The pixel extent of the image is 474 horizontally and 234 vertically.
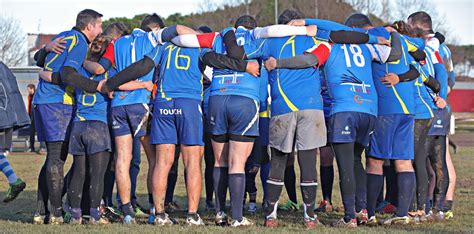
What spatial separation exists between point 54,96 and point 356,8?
41.5 meters

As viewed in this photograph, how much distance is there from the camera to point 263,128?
1041 centimetres

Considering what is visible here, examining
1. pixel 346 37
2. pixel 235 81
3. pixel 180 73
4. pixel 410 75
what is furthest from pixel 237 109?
pixel 410 75

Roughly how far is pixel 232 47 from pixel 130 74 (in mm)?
1143

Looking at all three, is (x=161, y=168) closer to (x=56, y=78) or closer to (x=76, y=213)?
(x=76, y=213)

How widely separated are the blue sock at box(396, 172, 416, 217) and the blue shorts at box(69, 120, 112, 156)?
3148mm

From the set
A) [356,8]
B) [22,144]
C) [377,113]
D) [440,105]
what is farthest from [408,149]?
[356,8]

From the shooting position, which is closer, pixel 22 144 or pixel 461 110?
pixel 22 144

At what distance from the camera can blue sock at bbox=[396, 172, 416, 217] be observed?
→ 9.19 m

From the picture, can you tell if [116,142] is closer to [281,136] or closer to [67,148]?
[67,148]

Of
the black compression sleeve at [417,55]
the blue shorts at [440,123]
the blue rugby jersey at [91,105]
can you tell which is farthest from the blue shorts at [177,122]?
the blue shorts at [440,123]

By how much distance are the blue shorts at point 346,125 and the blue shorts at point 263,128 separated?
55.8 inches

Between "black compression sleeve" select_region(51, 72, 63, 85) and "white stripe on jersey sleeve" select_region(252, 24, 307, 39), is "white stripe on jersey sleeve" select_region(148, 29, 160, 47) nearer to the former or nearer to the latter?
"black compression sleeve" select_region(51, 72, 63, 85)

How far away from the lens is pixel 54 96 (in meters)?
9.59

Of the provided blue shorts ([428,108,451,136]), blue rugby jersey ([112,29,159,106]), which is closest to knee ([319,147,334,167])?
blue shorts ([428,108,451,136])
